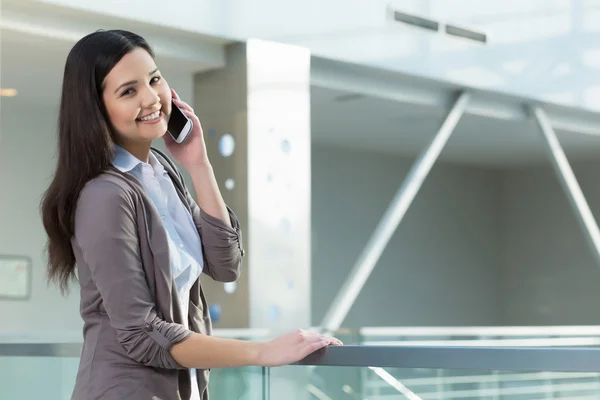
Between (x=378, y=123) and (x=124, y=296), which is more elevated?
(x=378, y=123)

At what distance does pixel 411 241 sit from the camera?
54.4ft

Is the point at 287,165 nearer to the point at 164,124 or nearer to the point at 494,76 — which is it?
the point at 494,76

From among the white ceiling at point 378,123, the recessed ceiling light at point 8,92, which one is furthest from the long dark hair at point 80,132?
the recessed ceiling light at point 8,92

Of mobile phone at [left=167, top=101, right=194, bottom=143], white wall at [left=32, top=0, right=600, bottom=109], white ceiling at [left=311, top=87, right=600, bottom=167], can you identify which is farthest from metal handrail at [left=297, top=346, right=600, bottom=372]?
white ceiling at [left=311, top=87, right=600, bottom=167]

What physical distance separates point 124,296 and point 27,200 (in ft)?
32.8

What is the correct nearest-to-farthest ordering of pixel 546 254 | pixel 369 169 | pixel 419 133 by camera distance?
pixel 419 133 < pixel 369 169 < pixel 546 254

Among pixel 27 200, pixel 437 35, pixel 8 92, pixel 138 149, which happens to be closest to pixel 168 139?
pixel 138 149

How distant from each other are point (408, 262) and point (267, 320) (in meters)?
7.90

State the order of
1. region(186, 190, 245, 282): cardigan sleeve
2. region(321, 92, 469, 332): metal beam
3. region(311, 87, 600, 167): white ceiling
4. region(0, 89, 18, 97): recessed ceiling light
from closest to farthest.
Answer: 1. region(186, 190, 245, 282): cardigan sleeve
2. region(321, 92, 469, 332): metal beam
3. region(0, 89, 18, 97): recessed ceiling light
4. region(311, 87, 600, 167): white ceiling

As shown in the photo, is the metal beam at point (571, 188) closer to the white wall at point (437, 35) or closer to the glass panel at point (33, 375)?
the white wall at point (437, 35)

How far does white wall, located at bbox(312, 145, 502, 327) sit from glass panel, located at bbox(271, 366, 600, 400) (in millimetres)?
12354

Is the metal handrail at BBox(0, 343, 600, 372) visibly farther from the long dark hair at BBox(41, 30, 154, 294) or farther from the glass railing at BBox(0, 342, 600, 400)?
the long dark hair at BBox(41, 30, 154, 294)

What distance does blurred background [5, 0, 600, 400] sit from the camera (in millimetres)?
7758

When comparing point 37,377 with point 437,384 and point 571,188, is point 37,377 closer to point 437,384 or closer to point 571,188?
point 437,384
